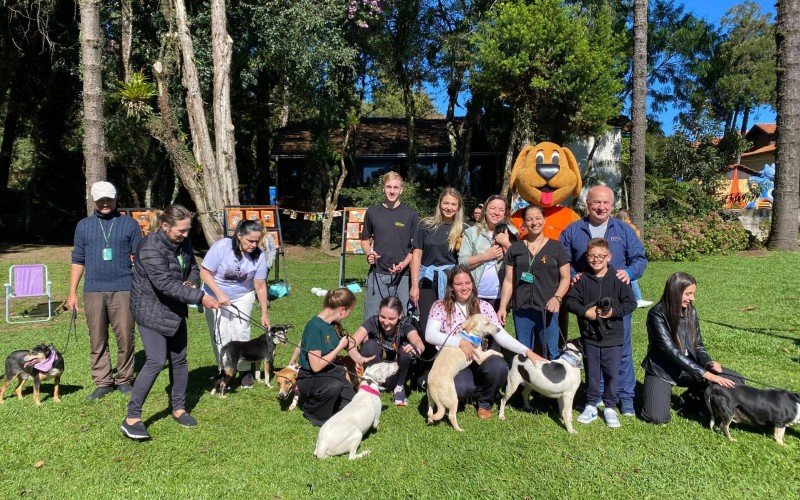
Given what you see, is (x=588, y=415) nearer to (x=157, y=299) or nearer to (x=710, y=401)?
(x=710, y=401)

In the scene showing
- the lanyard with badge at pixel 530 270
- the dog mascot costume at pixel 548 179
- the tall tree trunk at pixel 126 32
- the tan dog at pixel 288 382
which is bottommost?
the tan dog at pixel 288 382

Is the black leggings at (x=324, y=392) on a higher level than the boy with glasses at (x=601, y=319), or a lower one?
lower

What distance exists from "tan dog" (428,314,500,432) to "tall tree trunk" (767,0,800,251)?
1414 cm

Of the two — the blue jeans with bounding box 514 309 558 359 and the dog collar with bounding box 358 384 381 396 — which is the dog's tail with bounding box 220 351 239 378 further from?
the blue jeans with bounding box 514 309 558 359

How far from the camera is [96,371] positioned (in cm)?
516

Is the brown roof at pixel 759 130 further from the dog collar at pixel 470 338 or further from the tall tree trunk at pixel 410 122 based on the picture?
the dog collar at pixel 470 338

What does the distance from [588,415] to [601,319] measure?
749mm

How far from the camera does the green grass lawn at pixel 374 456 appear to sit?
3.48 m

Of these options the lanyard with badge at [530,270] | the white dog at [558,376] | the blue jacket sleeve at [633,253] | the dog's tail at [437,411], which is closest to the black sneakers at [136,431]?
the dog's tail at [437,411]

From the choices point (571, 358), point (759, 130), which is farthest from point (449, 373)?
point (759, 130)

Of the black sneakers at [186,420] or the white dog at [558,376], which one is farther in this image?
the black sneakers at [186,420]

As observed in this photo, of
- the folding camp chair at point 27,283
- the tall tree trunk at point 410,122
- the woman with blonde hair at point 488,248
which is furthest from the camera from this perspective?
the tall tree trunk at point 410,122

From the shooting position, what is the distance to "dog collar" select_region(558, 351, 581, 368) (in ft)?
13.9

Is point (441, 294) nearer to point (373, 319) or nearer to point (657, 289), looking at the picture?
point (373, 319)
